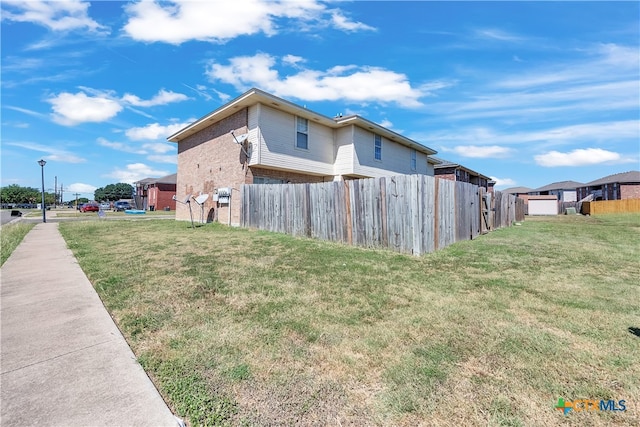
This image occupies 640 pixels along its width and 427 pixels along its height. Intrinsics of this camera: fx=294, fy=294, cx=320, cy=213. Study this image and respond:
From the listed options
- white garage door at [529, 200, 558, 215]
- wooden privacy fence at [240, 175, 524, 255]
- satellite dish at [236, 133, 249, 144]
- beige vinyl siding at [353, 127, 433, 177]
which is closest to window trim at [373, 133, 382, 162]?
beige vinyl siding at [353, 127, 433, 177]

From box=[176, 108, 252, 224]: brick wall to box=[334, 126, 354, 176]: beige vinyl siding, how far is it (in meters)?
5.34

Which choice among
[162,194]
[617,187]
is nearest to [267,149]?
[162,194]

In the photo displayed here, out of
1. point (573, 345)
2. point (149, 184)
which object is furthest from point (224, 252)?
point (149, 184)

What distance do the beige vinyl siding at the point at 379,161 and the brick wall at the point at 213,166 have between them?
6.15 meters

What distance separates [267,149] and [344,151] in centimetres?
482

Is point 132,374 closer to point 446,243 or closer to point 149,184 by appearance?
point 446,243

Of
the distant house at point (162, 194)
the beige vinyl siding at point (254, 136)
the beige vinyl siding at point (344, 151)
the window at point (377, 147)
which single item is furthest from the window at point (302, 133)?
the distant house at point (162, 194)

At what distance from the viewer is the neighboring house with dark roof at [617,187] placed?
1491 inches

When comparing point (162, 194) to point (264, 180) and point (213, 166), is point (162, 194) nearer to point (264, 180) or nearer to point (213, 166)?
point (213, 166)

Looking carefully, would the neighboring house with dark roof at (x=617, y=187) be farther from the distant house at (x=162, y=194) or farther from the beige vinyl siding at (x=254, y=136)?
the distant house at (x=162, y=194)

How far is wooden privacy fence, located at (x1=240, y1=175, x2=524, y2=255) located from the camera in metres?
7.24

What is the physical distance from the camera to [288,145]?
46.0ft

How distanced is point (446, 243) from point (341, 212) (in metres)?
3.13

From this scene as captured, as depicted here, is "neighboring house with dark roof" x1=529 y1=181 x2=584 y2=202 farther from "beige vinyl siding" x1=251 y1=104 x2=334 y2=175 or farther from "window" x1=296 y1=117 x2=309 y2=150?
"window" x1=296 y1=117 x2=309 y2=150
